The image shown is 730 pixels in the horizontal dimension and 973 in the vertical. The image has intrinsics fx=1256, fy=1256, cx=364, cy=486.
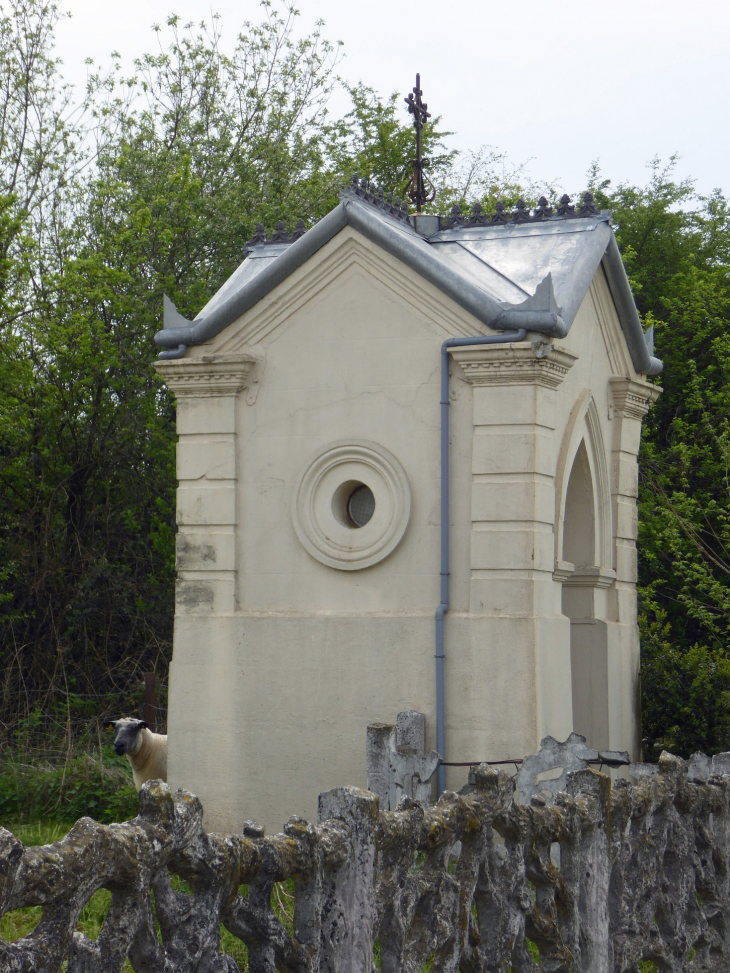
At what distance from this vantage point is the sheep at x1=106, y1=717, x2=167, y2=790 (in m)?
10.7

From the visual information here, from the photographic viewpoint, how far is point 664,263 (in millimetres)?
23031

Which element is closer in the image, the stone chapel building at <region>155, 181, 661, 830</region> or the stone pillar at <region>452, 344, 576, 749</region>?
the stone pillar at <region>452, 344, 576, 749</region>

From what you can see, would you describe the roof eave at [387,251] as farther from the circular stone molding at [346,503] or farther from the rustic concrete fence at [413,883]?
the rustic concrete fence at [413,883]

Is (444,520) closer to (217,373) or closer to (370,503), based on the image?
(370,503)

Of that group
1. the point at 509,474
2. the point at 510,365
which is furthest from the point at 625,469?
the point at 510,365

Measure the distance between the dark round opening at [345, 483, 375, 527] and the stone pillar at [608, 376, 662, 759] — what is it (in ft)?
8.98

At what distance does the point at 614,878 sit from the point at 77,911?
10.1ft

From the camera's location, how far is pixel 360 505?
1063 centimetres

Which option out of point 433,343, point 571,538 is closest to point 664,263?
point 571,538

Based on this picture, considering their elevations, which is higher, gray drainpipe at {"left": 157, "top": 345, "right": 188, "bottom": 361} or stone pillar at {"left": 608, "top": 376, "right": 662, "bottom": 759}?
gray drainpipe at {"left": 157, "top": 345, "right": 188, "bottom": 361}

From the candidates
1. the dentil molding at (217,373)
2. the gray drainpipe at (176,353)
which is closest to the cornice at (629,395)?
the dentil molding at (217,373)

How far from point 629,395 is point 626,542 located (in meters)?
1.43

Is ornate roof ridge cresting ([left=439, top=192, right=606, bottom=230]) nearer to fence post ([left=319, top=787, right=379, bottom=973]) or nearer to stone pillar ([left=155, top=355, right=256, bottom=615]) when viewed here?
stone pillar ([left=155, top=355, right=256, bottom=615])

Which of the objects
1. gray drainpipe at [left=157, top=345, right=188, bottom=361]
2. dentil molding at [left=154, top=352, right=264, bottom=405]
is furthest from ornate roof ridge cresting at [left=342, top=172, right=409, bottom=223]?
gray drainpipe at [left=157, top=345, right=188, bottom=361]
